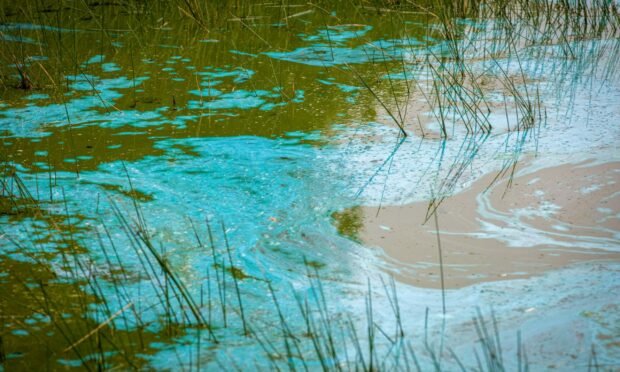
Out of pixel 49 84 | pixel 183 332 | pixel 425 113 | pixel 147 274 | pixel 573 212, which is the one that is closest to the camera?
pixel 183 332

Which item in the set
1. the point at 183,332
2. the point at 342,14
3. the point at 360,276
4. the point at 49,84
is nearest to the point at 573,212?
the point at 360,276

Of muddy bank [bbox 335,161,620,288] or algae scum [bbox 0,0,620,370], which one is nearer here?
algae scum [bbox 0,0,620,370]

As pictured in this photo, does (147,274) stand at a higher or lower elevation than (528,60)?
lower

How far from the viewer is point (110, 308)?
1.83 meters

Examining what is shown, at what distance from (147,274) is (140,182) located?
2.54ft

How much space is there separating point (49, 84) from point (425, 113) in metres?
1.70

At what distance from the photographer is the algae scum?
1.70 metres

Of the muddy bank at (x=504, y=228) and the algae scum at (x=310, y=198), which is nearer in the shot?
the algae scum at (x=310, y=198)

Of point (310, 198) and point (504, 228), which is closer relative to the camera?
point (504, 228)

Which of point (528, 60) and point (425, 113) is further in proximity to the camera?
point (528, 60)

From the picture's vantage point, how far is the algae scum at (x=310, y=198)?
170 cm

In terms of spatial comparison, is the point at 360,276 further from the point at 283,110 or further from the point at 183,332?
the point at 283,110

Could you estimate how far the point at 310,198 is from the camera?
2.51 metres

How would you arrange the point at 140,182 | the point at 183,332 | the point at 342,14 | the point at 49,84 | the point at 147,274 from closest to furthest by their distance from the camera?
the point at 183,332 < the point at 147,274 < the point at 140,182 < the point at 49,84 < the point at 342,14
